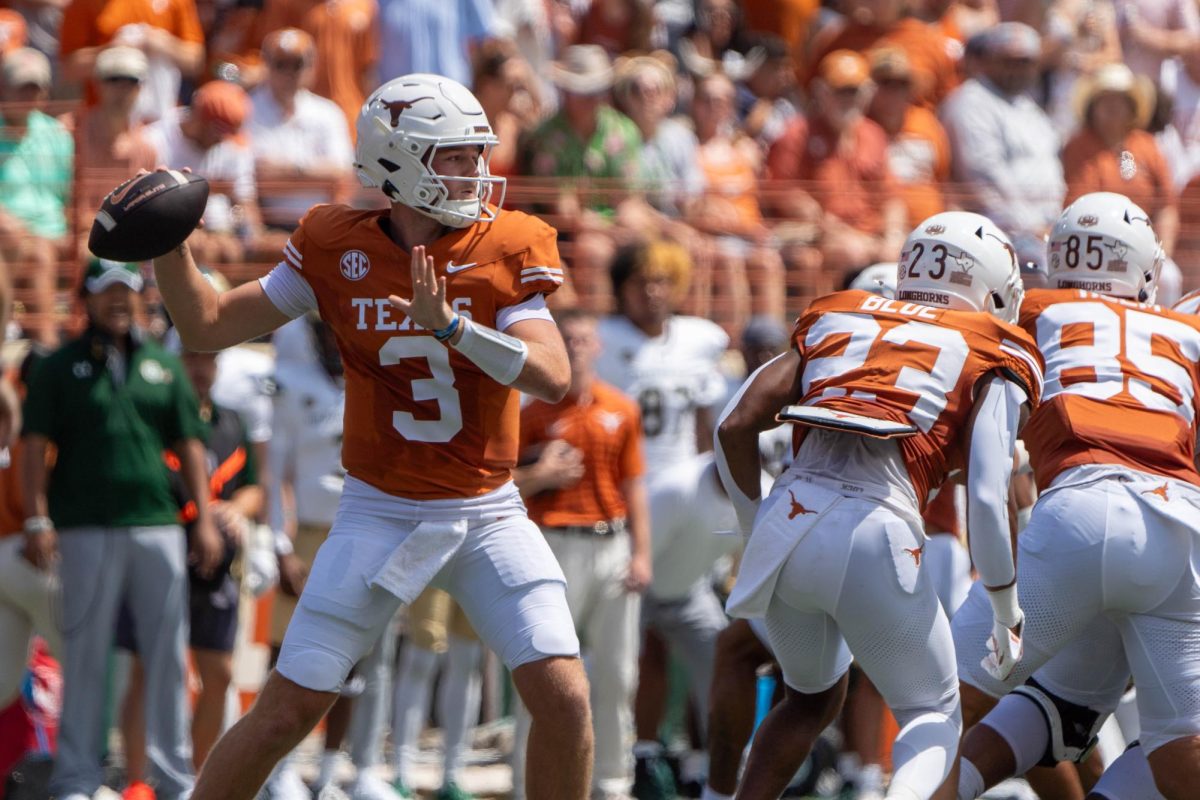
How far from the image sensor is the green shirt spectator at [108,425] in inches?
283

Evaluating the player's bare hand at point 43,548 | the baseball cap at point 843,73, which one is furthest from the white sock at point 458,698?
the baseball cap at point 843,73

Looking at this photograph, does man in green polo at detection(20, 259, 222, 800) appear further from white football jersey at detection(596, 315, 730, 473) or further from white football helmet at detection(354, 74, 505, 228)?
white football helmet at detection(354, 74, 505, 228)

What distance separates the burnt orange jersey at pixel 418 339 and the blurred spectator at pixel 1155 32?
27.1 feet

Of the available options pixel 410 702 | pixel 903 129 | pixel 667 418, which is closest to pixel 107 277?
pixel 410 702

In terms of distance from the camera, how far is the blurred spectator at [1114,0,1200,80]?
12.5m

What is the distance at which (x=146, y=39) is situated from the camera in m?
9.98

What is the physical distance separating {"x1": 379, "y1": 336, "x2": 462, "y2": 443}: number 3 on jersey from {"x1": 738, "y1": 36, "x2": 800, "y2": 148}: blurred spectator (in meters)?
6.60

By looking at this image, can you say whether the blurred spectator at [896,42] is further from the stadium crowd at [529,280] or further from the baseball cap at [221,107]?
the baseball cap at [221,107]

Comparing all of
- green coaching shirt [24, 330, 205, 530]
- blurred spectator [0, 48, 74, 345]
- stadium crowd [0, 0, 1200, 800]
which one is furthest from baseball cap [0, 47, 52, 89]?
green coaching shirt [24, 330, 205, 530]

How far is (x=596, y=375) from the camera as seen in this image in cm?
849

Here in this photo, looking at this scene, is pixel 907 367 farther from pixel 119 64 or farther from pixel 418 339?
pixel 119 64

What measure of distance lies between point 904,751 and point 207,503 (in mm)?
3182

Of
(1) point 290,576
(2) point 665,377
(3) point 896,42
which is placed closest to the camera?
(1) point 290,576

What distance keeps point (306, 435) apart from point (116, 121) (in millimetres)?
2150
